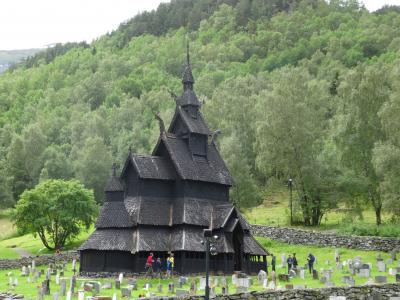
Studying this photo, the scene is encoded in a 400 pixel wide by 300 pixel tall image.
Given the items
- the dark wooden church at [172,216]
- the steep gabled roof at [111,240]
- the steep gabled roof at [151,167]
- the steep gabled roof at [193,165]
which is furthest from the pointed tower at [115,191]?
the steep gabled roof at [193,165]

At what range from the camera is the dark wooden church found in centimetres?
4616

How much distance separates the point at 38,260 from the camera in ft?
194

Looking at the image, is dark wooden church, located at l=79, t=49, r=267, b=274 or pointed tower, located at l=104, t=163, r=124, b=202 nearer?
dark wooden church, located at l=79, t=49, r=267, b=274

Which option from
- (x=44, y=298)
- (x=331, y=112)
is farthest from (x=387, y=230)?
(x=331, y=112)

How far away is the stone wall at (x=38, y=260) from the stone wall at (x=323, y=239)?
58.2 ft

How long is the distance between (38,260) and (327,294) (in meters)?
34.5

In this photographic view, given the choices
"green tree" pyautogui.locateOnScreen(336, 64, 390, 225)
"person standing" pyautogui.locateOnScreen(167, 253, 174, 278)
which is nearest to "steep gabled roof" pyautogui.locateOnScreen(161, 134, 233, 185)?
"person standing" pyautogui.locateOnScreen(167, 253, 174, 278)

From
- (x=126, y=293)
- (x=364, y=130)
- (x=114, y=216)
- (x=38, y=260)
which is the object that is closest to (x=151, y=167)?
(x=114, y=216)

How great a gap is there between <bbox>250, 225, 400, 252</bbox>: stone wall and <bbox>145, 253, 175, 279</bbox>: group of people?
16407 mm

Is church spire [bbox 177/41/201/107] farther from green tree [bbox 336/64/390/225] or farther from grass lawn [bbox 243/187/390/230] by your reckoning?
grass lawn [bbox 243/187/390/230]

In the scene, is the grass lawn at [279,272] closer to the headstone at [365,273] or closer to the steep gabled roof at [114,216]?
the headstone at [365,273]

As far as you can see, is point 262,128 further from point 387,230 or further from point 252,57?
point 252,57

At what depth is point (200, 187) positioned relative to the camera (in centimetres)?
4975

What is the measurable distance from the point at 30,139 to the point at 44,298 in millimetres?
85954
